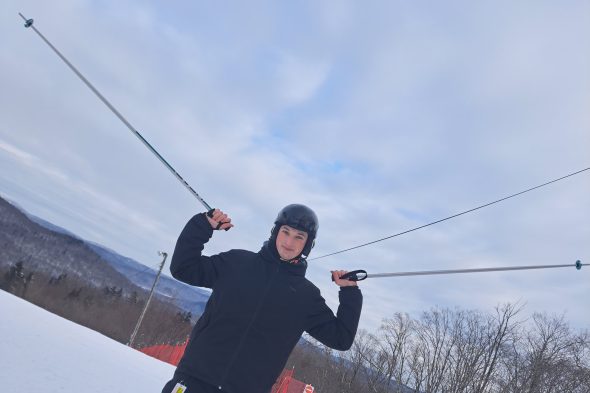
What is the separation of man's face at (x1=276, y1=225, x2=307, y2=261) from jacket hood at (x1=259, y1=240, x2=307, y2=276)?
4cm

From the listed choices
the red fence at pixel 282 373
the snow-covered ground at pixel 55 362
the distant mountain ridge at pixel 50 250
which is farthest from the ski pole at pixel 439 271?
the distant mountain ridge at pixel 50 250

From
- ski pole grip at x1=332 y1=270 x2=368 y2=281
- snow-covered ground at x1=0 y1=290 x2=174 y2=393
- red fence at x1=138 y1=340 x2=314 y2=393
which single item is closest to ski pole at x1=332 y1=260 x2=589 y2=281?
ski pole grip at x1=332 y1=270 x2=368 y2=281

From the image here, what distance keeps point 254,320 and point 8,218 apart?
209661 mm

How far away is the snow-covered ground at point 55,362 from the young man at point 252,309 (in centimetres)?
286

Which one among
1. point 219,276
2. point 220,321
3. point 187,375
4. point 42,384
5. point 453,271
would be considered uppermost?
point 453,271

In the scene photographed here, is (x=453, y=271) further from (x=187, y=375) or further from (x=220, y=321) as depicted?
(x=187, y=375)

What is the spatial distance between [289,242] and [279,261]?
0.17m

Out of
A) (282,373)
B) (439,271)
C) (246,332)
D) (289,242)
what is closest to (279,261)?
(289,242)

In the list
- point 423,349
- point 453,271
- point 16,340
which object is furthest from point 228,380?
point 423,349

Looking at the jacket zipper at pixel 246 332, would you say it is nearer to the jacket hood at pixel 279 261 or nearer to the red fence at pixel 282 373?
the jacket hood at pixel 279 261

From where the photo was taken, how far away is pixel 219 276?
2.72 m

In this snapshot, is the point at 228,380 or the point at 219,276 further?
the point at 219,276

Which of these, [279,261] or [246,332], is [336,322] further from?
[246,332]

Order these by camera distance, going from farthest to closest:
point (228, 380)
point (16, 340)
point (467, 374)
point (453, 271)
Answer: point (467, 374) < point (16, 340) < point (453, 271) < point (228, 380)
